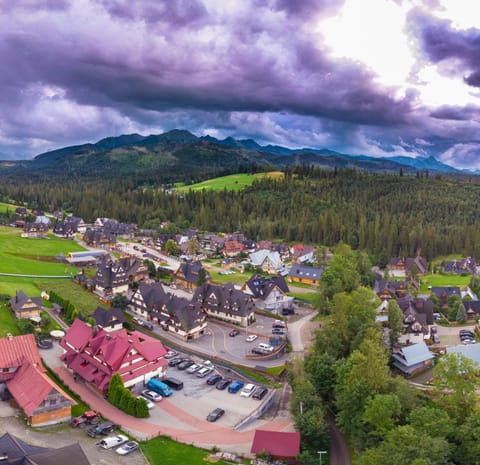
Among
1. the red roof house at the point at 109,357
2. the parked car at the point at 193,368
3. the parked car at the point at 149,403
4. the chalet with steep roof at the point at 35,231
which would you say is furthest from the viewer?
the chalet with steep roof at the point at 35,231

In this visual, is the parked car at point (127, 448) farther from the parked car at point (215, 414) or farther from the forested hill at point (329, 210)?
the forested hill at point (329, 210)

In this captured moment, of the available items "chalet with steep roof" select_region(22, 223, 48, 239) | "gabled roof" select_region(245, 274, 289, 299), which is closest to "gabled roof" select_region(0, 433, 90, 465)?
"gabled roof" select_region(245, 274, 289, 299)

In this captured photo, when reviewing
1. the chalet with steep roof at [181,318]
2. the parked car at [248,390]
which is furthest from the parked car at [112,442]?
the chalet with steep roof at [181,318]

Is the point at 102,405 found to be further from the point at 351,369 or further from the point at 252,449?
the point at 351,369

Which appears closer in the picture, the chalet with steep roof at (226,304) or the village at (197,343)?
the village at (197,343)

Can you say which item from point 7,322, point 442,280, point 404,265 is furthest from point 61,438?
point 404,265

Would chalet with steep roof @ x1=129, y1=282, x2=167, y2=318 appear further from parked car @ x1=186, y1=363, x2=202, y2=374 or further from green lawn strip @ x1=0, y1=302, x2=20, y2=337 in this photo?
green lawn strip @ x1=0, y1=302, x2=20, y2=337
